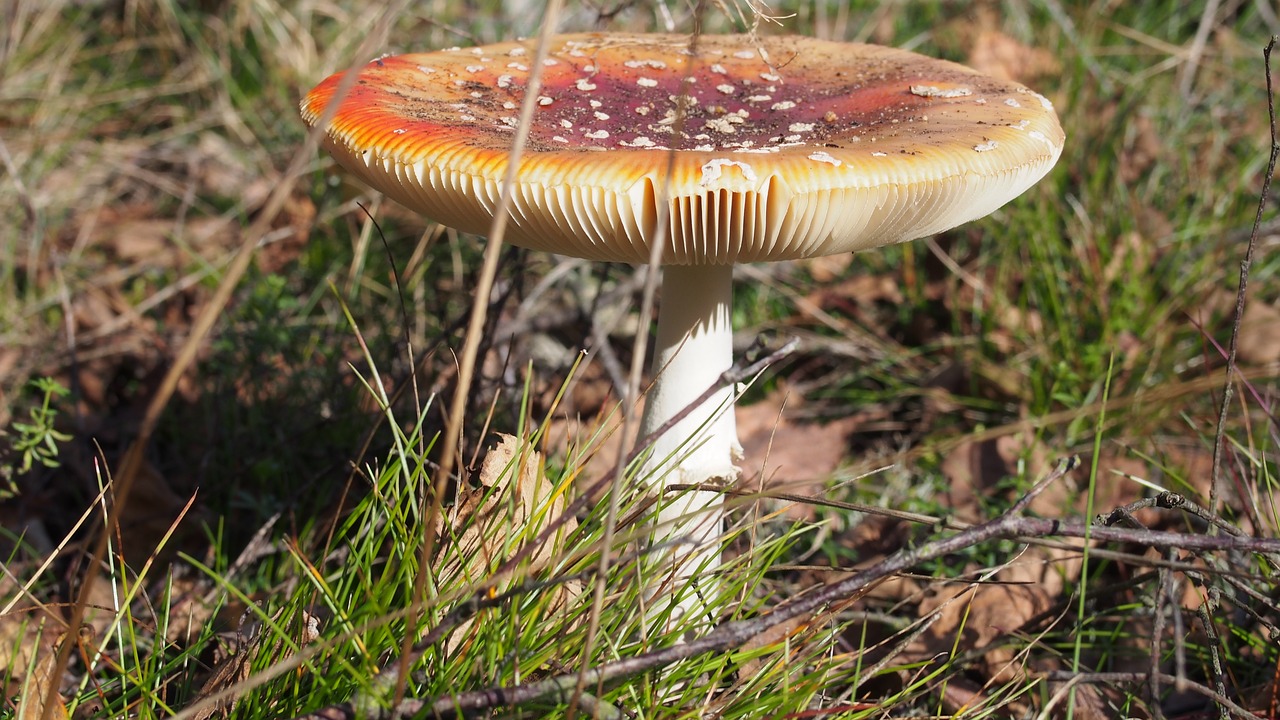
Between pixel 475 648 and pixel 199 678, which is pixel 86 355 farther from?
pixel 475 648

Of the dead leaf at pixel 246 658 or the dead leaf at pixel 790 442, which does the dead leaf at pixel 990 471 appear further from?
the dead leaf at pixel 246 658

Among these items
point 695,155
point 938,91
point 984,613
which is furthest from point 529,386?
point 984,613

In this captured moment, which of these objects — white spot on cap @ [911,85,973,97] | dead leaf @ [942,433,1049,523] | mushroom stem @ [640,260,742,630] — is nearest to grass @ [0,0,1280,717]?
dead leaf @ [942,433,1049,523]

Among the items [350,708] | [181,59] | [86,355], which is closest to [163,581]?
[86,355]

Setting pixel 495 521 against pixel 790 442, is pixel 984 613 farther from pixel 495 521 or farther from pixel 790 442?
pixel 495 521

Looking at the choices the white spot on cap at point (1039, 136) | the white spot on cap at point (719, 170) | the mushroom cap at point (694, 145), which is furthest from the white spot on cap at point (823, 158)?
the white spot on cap at point (1039, 136)

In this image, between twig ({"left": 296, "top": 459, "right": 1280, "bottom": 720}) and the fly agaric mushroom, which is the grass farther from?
the fly agaric mushroom
